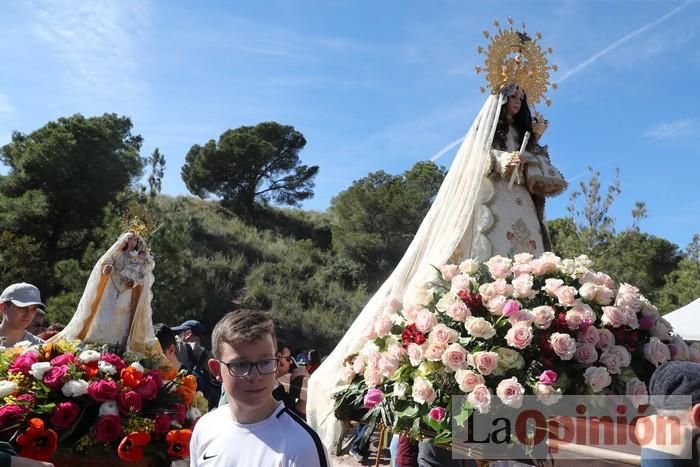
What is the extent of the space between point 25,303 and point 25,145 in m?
19.4

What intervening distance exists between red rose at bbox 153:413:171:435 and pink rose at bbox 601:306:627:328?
2.20 metres

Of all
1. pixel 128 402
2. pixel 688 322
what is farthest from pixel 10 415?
pixel 688 322

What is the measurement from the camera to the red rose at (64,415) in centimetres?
285

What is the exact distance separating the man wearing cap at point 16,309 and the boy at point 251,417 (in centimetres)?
288

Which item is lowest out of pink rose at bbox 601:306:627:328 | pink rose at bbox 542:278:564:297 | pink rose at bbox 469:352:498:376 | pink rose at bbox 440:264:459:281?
pink rose at bbox 469:352:498:376

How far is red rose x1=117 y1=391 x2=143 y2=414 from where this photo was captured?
2.98 metres

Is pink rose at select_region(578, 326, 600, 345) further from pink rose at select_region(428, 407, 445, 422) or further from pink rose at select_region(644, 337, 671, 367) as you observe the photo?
pink rose at select_region(428, 407, 445, 422)

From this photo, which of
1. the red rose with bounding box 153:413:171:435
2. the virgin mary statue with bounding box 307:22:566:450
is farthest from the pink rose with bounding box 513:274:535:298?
the red rose with bounding box 153:413:171:435

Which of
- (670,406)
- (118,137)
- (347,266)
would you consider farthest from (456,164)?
(347,266)

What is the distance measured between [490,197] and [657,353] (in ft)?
7.14

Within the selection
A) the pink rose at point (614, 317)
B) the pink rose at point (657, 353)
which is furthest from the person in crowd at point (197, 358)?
the pink rose at point (657, 353)

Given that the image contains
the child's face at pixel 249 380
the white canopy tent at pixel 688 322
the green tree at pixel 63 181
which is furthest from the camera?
the green tree at pixel 63 181

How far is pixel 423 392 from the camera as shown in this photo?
8.81 ft

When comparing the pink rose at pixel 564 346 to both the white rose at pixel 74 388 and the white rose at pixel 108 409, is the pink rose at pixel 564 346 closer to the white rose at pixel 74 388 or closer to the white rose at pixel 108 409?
the white rose at pixel 108 409
